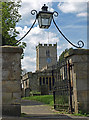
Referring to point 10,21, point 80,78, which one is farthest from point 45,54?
point 80,78

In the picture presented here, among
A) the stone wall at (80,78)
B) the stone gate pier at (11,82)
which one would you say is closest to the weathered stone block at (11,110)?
the stone gate pier at (11,82)

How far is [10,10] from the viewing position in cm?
1816

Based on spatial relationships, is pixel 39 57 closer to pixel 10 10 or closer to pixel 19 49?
pixel 10 10

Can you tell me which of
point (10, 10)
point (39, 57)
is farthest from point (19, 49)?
point (39, 57)

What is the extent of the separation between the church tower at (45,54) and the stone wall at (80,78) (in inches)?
2687

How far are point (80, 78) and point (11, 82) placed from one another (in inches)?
97.4

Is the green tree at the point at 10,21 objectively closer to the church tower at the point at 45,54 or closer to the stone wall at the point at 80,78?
the stone wall at the point at 80,78

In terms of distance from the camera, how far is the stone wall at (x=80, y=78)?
647 centimetres

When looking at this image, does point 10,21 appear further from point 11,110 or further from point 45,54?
point 45,54

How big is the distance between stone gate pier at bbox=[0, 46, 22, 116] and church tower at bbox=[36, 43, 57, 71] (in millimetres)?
68773

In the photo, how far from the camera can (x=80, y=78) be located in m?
6.60

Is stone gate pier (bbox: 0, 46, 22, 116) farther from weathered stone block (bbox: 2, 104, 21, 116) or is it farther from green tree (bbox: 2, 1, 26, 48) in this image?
green tree (bbox: 2, 1, 26, 48)

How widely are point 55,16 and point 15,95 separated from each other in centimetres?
315

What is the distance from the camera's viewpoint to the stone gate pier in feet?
19.2
